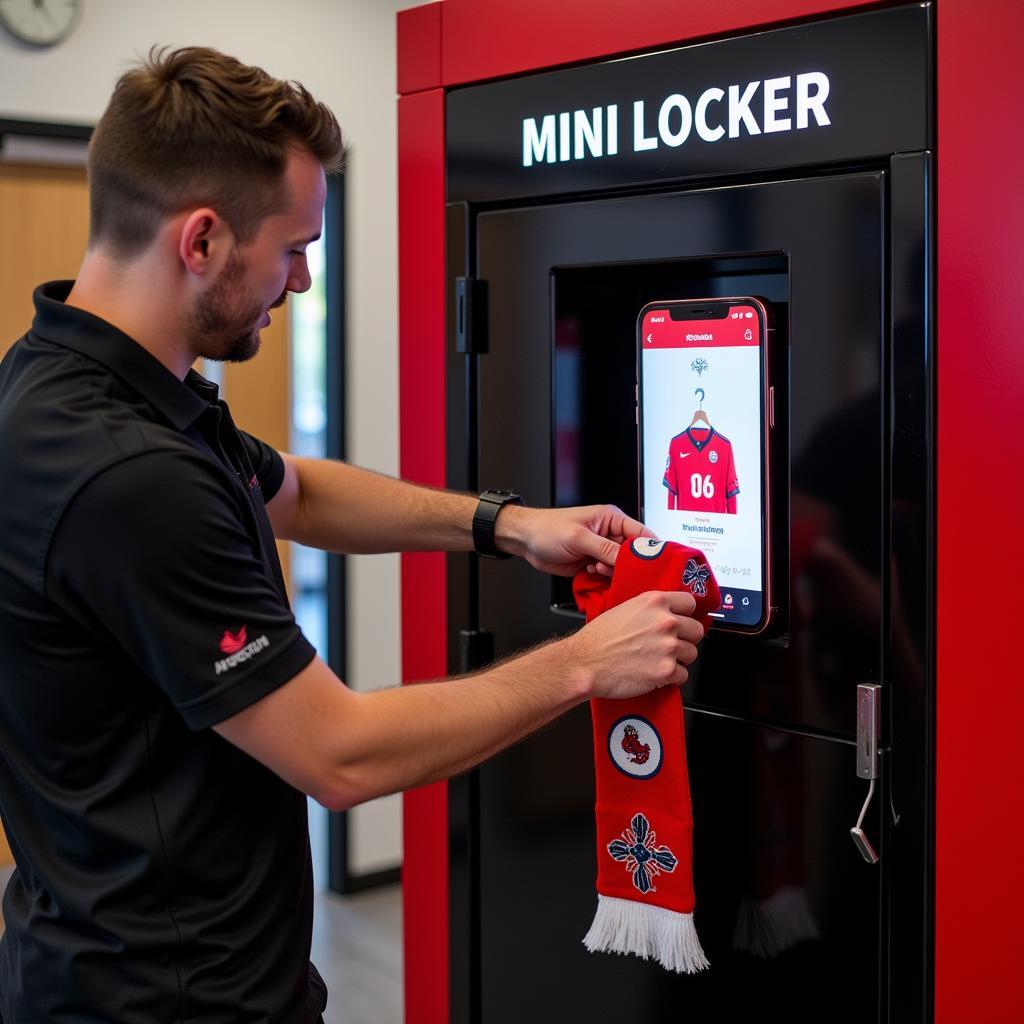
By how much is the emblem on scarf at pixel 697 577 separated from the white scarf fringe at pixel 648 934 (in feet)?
1.24

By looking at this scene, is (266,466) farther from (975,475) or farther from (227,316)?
(975,475)

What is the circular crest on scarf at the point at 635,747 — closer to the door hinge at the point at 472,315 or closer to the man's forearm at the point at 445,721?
the man's forearm at the point at 445,721

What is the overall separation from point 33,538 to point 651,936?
85cm

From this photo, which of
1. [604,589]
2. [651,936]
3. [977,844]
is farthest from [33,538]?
[977,844]

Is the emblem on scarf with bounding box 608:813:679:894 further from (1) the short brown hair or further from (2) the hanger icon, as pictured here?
(1) the short brown hair

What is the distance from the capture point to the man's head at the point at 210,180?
1265mm

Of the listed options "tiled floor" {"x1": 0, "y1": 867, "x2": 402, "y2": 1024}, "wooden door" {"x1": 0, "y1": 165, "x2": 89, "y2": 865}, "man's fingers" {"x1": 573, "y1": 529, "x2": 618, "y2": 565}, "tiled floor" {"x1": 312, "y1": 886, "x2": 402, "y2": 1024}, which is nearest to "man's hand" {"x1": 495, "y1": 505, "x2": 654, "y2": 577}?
"man's fingers" {"x1": 573, "y1": 529, "x2": 618, "y2": 565}

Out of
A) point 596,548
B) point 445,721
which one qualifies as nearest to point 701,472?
point 596,548

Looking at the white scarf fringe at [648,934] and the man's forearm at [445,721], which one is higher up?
the man's forearm at [445,721]

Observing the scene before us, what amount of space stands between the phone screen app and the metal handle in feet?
0.59

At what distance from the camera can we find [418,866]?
6.68 ft

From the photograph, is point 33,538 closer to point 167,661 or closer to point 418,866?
point 167,661

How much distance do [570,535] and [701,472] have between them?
0.18 meters

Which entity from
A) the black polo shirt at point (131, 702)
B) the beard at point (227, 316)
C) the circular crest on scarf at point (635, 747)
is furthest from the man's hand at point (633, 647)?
the beard at point (227, 316)
